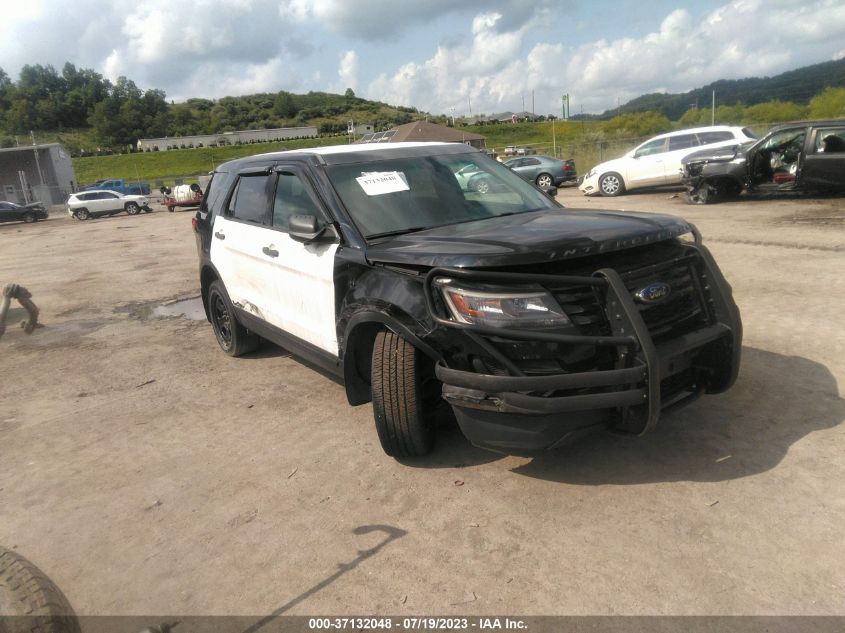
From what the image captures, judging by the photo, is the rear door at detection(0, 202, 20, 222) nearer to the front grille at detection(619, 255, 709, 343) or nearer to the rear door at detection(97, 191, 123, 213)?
the rear door at detection(97, 191, 123, 213)

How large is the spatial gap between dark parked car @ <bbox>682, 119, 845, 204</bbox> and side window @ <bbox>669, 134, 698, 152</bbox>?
262cm

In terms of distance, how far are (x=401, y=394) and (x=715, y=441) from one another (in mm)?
1813

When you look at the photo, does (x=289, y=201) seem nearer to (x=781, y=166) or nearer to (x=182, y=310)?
(x=182, y=310)

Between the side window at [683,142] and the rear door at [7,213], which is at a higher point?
the side window at [683,142]

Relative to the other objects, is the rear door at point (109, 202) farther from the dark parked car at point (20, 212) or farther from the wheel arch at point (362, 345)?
the wheel arch at point (362, 345)

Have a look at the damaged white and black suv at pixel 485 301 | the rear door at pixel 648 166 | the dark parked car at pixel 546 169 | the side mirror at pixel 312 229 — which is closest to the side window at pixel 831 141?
the rear door at pixel 648 166

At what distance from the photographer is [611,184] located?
1859 cm

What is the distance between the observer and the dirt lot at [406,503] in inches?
103

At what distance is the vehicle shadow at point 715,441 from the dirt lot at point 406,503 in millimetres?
14

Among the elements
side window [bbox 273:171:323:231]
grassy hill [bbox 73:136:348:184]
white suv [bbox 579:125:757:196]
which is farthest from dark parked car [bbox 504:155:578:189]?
grassy hill [bbox 73:136:348:184]

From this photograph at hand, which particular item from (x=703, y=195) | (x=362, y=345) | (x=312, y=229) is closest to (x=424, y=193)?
(x=312, y=229)

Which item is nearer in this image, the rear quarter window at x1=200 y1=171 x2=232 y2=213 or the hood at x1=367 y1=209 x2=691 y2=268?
the hood at x1=367 y1=209 x2=691 y2=268

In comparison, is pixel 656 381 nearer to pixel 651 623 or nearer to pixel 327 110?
pixel 651 623

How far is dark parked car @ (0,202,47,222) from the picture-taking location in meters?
35.5
